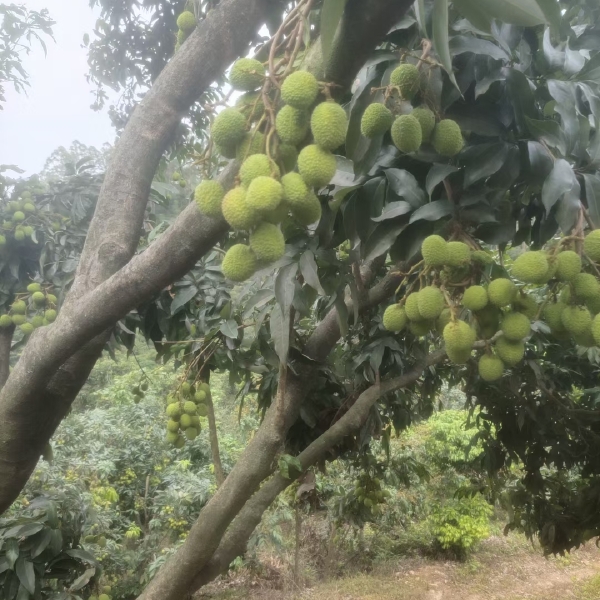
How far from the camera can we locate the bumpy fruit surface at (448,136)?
2.56 ft

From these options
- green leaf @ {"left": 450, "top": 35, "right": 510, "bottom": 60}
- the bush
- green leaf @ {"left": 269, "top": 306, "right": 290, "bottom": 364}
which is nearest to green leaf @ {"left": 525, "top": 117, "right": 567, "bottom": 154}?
green leaf @ {"left": 450, "top": 35, "right": 510, "bottom": 60}

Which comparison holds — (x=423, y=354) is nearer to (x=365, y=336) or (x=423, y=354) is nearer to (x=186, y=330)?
(x=365, y=336)

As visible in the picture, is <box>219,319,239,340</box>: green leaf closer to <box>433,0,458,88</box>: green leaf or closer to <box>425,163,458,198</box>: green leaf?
<box>425,163,458,198</box>: green leaf

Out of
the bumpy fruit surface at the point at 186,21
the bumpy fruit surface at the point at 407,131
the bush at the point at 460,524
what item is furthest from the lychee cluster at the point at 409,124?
the bush at the point at 460,524

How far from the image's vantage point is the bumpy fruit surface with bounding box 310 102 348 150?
2.03 ft

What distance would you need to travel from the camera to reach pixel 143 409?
514cm

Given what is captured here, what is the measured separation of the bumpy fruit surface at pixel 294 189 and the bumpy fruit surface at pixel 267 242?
1.7 inches

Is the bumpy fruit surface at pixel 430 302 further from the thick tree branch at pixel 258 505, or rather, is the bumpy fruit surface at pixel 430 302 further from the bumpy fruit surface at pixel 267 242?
the thick tree branch at pixel 258 505

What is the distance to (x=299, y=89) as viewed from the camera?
2.06 ft

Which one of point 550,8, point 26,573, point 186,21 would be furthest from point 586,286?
point 26,573

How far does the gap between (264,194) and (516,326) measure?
48 centimetres

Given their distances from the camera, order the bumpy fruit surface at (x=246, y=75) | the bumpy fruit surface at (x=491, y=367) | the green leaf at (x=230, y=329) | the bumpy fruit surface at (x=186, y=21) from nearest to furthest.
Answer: the bumpy fruit surface at (x=246, y=75), the bumpy fruit surface at (x=491, y=367), the bumpy fruit surface at (x=186, y=21), the green leaf at (x=230, y=329)

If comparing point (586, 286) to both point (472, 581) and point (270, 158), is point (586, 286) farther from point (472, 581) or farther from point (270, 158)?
point (472, 581)

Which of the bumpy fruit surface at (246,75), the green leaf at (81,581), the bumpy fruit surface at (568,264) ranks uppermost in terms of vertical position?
the bumpy fruit surface at (246,75)
